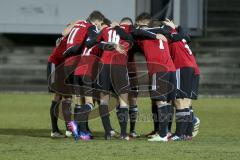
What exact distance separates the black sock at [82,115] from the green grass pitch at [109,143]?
35cm

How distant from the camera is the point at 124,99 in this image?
14930 mm

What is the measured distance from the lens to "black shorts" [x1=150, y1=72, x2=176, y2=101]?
1462 centimetres

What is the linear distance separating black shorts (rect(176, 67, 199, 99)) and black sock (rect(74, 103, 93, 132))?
1.54m

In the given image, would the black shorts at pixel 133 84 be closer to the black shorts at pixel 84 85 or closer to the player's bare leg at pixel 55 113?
the black shorts at pixel 84 85

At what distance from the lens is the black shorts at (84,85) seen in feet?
49.5

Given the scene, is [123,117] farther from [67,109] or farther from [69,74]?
[69,74]

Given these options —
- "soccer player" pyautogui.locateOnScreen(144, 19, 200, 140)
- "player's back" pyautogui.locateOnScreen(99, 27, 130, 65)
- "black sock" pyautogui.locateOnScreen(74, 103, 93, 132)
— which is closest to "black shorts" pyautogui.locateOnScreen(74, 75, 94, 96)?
"black sock" pyautogui.locateOnScreen(74, 103, 93, 132)

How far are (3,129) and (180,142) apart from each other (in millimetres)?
4284

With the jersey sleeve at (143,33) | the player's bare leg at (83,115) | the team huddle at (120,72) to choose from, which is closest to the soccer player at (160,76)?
the team huddle at (120,72)

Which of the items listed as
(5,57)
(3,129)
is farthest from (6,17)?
(3,129)

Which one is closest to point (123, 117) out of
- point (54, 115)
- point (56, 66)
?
point (54, 115)

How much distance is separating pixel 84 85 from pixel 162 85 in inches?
55.3

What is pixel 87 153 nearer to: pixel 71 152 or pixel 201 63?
pixel 71 152

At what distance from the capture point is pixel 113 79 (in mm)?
14781
